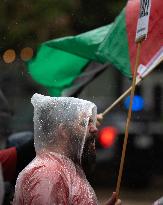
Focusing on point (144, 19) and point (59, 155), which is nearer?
point (59, 155)

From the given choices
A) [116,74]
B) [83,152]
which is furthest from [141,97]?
[83,152]

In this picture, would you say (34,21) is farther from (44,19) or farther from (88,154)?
(88,154)

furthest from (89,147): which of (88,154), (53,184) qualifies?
(53,184)


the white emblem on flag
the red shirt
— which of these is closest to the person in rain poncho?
the red shirt

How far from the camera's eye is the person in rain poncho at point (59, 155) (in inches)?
202

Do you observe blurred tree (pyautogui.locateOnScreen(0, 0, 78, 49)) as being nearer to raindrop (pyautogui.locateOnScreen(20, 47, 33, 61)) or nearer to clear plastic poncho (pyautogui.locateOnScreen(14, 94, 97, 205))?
raindrop (pyautogui.locateOnScreen(20, 47, 33, 61))

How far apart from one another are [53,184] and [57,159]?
24 centimetres

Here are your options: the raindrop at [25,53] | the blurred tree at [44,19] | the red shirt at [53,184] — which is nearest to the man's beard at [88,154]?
the red shirt at [53,184]

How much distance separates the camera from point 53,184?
5117 millimetres

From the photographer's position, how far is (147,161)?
1891 cm

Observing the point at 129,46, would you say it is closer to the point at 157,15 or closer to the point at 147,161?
the point at 157,15

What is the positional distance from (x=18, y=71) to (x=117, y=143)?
2.65 metres

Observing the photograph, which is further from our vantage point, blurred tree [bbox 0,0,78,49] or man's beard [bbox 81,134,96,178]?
blurred tree [bbox 0,0,78,49]

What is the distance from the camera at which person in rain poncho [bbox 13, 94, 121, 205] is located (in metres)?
5.14
